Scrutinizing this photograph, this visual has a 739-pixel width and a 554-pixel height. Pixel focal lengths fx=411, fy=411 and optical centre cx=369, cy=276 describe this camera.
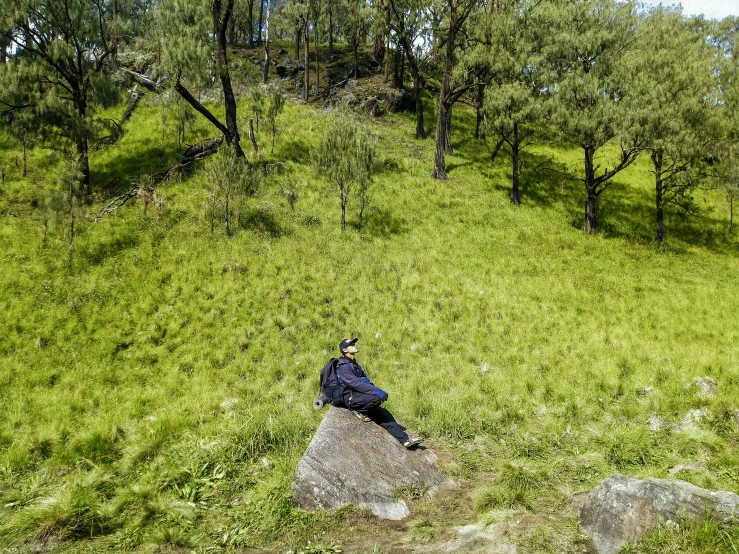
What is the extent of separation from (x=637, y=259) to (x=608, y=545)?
20.0 m

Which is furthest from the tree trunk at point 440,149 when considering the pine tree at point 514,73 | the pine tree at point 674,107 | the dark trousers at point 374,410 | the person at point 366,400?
the dark trousers at point 374,410

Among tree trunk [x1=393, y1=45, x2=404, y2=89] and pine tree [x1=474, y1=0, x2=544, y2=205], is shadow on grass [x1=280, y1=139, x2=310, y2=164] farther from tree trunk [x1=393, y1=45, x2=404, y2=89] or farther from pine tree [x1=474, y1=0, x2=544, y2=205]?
tree trunk [x1=393, y1=45, x2=404, y2=89]

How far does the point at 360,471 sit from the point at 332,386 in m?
1.86

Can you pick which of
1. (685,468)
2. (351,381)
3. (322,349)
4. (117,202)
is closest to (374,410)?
(351,381)

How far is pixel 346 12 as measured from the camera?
2119 inches

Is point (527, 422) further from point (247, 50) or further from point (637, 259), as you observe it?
point (247, 50)

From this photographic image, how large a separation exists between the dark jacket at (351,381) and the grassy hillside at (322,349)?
1.37 metres

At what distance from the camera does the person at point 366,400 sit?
754 cm

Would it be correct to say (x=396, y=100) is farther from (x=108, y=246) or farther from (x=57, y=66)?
(x=108, y=246)

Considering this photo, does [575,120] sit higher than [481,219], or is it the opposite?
[575,120]

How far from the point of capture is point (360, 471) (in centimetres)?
657

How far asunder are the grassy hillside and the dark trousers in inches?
45.8

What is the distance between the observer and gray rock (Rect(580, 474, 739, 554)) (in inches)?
185

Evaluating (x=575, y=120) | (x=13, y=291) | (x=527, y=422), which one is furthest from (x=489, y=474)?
(x=575, y=120)
